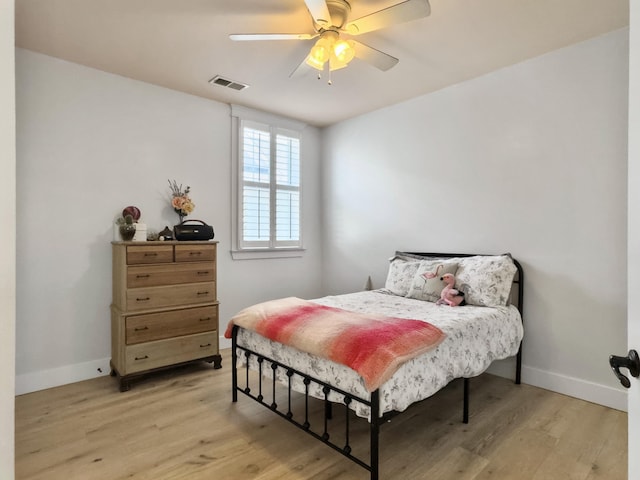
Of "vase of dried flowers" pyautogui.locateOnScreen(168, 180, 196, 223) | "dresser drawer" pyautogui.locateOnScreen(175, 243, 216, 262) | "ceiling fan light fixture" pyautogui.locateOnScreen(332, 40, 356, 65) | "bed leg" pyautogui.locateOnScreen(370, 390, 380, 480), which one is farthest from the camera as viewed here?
"vase of dried flowers" pyautogui.locateOnScreen(168, 180, 196, 223)

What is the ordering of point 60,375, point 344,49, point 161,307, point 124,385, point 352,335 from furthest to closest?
point 161,307 → point 60,375 → point 124,385 → point 344,49 → point 352,335

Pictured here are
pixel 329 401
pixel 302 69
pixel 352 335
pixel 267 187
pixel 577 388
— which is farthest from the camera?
pixel 267 187

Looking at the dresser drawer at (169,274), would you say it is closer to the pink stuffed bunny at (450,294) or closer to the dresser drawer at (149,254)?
the dresser drawer at (149,254)

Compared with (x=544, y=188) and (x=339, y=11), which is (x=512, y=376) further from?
(x=339, y=11)

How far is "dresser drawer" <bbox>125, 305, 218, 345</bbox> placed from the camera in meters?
2.87

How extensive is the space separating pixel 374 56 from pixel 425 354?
6.23 feet

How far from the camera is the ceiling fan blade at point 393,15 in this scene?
1.82m

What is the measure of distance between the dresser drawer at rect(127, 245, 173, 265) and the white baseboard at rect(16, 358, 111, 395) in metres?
1.01

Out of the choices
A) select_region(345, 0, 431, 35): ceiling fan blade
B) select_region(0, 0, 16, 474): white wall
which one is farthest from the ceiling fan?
select_region(0, 0, 16, 474): white wall

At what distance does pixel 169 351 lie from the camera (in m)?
3.02

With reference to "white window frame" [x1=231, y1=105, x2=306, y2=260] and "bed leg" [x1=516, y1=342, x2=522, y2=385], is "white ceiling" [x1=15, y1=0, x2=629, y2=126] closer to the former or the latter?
"white window frame" [x1=231, y1=105, x2=306, y2=260]

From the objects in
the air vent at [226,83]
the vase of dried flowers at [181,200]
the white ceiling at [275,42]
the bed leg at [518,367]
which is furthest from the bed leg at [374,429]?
the air vent at [226,83]

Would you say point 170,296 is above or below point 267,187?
below

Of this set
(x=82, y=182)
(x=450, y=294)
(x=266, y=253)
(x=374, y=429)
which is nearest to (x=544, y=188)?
(x=450, y=294)
